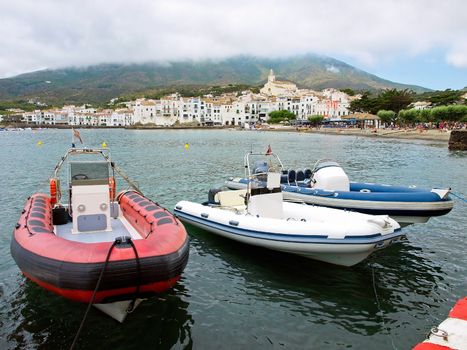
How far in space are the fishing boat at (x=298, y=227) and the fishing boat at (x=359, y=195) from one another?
1.22 m

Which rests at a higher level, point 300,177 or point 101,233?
point 300,177

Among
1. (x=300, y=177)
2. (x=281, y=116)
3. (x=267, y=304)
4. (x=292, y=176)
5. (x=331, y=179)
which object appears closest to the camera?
(x=267, y=304)

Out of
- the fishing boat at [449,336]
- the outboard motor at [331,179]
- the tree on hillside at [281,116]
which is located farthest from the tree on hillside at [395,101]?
the fishing boat at [449,336]

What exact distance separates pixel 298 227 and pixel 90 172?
5.17 meters

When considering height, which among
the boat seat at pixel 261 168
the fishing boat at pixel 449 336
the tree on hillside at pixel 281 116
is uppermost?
the tree on hillside at pixel 281 116

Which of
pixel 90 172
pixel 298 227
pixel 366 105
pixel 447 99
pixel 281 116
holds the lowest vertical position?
pixel 298 227

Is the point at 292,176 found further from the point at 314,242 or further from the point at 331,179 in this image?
the point at 314,242

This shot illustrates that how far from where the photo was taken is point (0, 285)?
8.86m

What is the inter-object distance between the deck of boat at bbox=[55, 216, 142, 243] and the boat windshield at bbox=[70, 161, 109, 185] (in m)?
1.27

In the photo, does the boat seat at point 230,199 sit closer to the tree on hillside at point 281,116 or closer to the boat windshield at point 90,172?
the boat windshield at point 90,172

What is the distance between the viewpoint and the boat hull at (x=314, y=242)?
877cm

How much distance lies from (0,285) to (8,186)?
16261 millimetres

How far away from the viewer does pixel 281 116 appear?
138250 mm

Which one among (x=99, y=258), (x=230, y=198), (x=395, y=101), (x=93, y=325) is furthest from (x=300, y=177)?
(x=395, y=101)
